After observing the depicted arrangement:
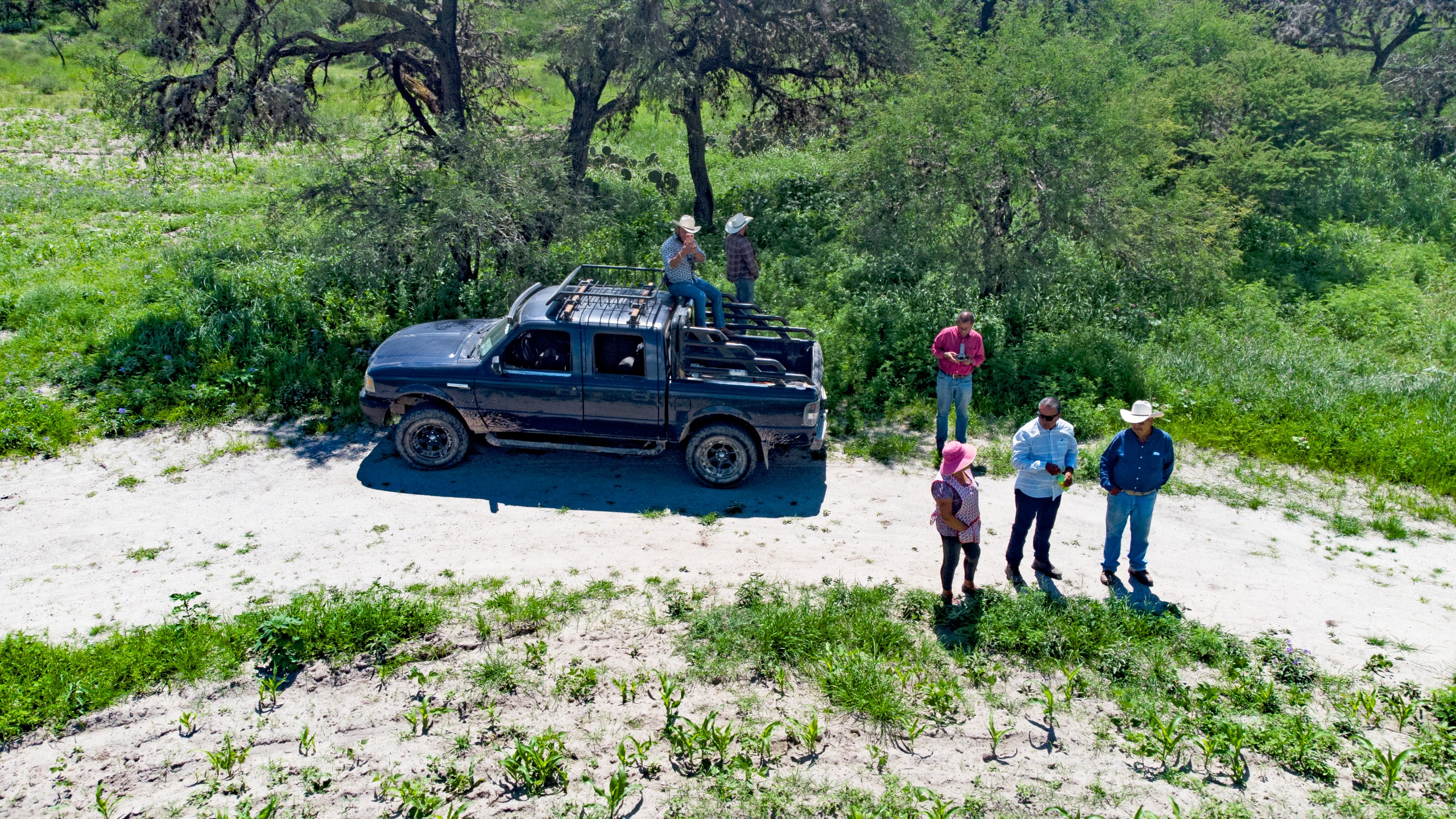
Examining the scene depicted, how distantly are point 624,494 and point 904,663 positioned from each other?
360 centimetres

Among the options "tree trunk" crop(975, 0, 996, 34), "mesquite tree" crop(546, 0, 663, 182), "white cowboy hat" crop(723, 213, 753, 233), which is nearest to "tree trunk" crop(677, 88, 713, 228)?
"mesquite tree" crop(546, 0, 663, 182)

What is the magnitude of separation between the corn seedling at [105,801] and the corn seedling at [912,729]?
4825 mm

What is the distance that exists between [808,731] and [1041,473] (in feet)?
9.61

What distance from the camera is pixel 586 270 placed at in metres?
14.5

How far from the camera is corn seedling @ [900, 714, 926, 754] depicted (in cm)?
615

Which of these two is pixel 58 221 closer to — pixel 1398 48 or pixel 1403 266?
pixel 1403 266

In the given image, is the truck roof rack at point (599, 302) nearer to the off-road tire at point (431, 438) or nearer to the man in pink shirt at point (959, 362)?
the off-road tire at point (431, 438)

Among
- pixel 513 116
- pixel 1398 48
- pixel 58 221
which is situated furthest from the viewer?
pixel 1398 48

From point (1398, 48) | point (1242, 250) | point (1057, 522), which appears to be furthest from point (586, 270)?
point (1398, 48)

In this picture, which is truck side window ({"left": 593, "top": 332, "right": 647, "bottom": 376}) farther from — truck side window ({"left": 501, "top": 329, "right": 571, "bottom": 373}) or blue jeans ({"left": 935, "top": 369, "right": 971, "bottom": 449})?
blue jeans ({"left": 935, "top": 369, "right": 971, "bottom": 449})

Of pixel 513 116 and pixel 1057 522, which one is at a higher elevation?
pixel 513 116

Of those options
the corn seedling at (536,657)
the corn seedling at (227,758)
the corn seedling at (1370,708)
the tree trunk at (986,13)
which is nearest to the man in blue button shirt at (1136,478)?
the corn seedling at (1370,708)

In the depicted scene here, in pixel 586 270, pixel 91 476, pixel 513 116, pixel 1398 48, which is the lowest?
pixel 91 476

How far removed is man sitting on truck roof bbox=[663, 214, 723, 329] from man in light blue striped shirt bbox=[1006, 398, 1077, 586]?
13.2 ft
